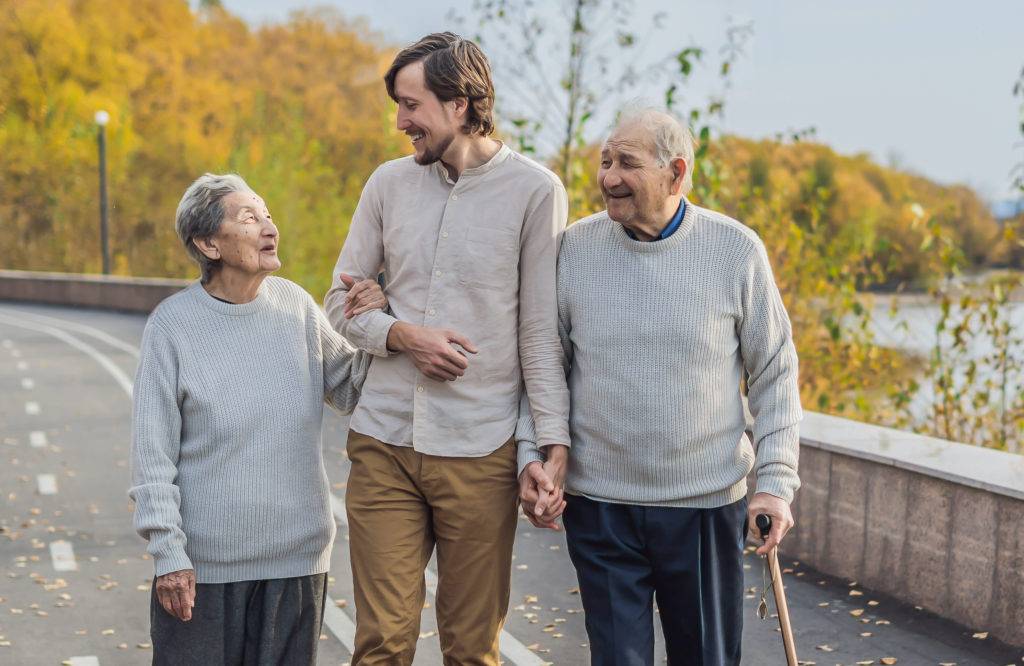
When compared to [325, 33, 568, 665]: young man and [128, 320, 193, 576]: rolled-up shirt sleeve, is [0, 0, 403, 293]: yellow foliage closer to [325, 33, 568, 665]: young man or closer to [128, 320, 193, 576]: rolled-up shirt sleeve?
[325, 33, 568, 665]: young man

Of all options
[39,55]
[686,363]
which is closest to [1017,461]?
[686,363]

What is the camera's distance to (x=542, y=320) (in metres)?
3.49

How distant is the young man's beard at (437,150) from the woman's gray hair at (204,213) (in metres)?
0.50

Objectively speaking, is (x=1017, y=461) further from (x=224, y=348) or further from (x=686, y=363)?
(x=224, y=348)

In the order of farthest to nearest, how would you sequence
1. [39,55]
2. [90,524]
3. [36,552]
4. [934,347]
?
[39,55], [934,347], [90,524], [36,552]

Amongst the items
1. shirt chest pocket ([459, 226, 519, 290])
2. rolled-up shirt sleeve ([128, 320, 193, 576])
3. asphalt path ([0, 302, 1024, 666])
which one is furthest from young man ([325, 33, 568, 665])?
asphalt path ([0, 302, 1024, 666])

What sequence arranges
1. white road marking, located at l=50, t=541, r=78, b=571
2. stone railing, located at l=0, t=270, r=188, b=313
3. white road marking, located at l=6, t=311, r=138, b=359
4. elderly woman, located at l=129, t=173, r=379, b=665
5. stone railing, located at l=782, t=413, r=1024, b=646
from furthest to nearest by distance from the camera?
stone railing, located at l=0, t=270, r=188, b=313 < white road marking, located at l=6, t=311, r=138, b=359 < white road marking, located at l=50, t=541, r=78, b=571 < stone railing, located at l=782, t=413, r=1024, b=646 < elderly woman, located at l=129, t=173, r=379, b=665

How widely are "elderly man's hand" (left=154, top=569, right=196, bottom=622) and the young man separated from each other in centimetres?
47

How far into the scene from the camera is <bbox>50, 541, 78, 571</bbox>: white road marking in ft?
22.9

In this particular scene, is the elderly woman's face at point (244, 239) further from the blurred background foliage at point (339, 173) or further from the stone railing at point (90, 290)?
the stone railing at point (90, 290)

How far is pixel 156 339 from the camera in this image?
3.41 meters

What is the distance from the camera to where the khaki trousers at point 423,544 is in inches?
139

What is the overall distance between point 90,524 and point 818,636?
4553 mm

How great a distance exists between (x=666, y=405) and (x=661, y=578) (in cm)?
47
